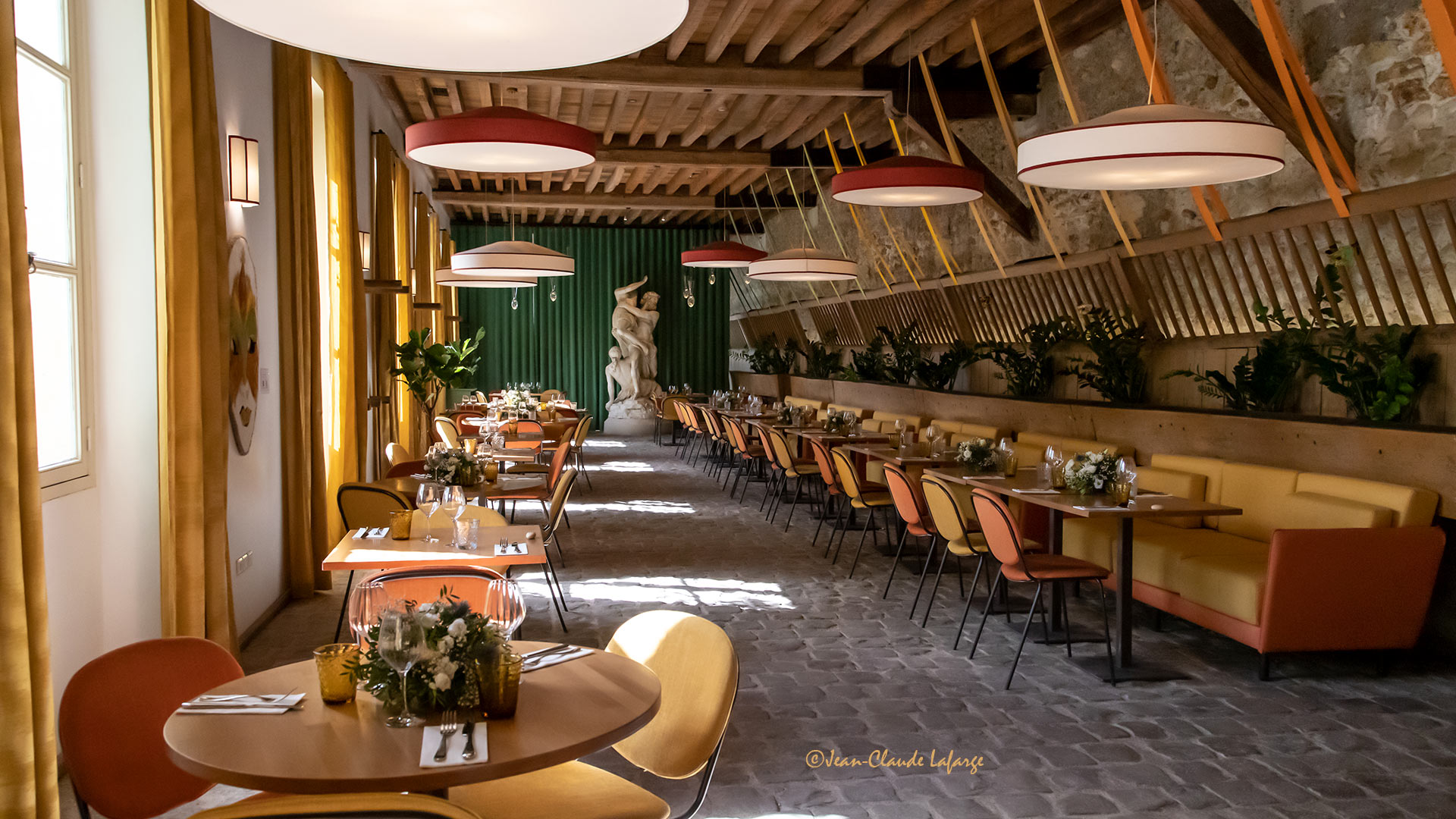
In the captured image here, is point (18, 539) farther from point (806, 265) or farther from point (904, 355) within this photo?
point (904, 355)

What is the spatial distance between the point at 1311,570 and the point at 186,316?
5.08 m

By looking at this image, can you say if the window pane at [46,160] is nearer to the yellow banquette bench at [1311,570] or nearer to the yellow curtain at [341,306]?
the yellow curtain at [341,306]

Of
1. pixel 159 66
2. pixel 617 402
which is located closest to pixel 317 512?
pixel 159 66

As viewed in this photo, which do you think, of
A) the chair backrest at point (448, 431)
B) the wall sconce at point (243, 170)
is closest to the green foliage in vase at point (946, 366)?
the chair backrest at point (448, 431)

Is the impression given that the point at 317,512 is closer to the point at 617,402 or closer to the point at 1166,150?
the point at 1166,150

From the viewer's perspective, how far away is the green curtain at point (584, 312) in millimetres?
20375

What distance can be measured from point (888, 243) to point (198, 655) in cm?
1219

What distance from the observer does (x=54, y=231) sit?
12.1 ft

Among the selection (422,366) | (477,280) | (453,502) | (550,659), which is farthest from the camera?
(477,280)

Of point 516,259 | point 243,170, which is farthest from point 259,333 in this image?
point 516,259

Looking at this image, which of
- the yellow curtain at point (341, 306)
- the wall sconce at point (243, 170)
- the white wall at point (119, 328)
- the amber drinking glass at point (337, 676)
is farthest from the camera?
the yellow curtain at point (341, 306)

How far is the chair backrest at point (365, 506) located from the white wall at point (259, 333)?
56cm

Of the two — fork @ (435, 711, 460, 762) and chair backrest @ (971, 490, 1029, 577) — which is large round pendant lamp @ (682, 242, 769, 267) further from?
fork @ (435, 711, 460, 762)

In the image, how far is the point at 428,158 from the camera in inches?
216
